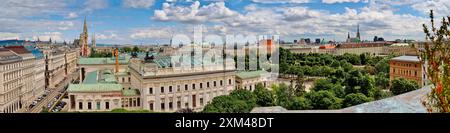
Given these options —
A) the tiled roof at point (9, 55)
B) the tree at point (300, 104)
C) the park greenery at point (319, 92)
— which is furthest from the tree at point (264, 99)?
the tiled roof at point (9, 55)

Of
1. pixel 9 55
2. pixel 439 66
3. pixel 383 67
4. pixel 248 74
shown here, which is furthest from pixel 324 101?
pixel 383 67

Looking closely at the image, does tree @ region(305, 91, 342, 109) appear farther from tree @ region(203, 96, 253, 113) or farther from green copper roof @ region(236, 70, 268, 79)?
green copper roof @ region(236, 70, 268, 79)

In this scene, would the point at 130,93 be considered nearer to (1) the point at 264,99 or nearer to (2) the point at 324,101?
(1) the point at 264,99

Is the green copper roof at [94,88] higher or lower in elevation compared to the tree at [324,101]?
higher

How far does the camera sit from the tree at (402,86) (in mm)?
11781

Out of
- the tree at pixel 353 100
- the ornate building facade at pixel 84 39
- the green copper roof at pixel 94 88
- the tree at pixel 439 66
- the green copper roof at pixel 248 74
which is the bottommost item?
the tree at pixel 353 100

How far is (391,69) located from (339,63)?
208 inches

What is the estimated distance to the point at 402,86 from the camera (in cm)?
1211

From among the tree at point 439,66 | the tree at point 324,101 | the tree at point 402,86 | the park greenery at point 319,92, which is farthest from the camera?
the tree at point 402,86

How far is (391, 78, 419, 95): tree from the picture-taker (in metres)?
11.8

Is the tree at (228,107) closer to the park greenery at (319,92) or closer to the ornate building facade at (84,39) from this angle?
the park greenery at (319,92)

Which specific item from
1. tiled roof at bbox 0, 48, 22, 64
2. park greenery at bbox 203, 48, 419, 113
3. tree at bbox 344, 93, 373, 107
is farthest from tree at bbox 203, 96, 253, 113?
tiled roof at bbox 0, 48, 22, 64
